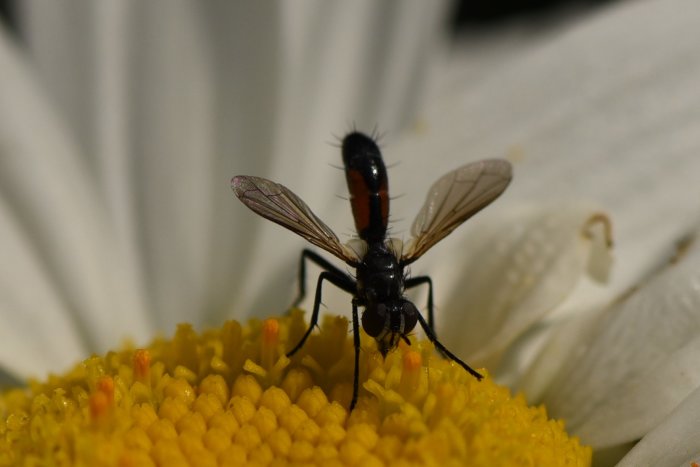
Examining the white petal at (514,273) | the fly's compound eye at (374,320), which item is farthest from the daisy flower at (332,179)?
the fly's compound eye at (374,320)

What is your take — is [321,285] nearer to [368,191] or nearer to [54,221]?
[368,191]

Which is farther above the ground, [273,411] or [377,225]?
[377,225]

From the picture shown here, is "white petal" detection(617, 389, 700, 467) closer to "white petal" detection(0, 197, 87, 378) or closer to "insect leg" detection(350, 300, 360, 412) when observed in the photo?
"insect leg" detection(350, 300, 360, 412)

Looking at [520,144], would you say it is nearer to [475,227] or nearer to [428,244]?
[475,227]

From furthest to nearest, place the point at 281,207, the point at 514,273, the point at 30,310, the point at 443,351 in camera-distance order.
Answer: the point at 30,310 < the point at 514,273 < the point at 443,351 < the point at 281,207

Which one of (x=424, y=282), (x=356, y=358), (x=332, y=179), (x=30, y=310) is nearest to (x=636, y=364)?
(x=424, y=282)

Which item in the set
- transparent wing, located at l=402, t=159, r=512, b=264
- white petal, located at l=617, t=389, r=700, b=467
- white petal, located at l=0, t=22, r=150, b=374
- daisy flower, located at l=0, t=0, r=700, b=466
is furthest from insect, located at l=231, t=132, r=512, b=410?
white petal, located at l=0, t=22, r=150, b=374

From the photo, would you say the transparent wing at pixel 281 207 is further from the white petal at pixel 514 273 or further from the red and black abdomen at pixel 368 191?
the white petal at pixel 514 273
